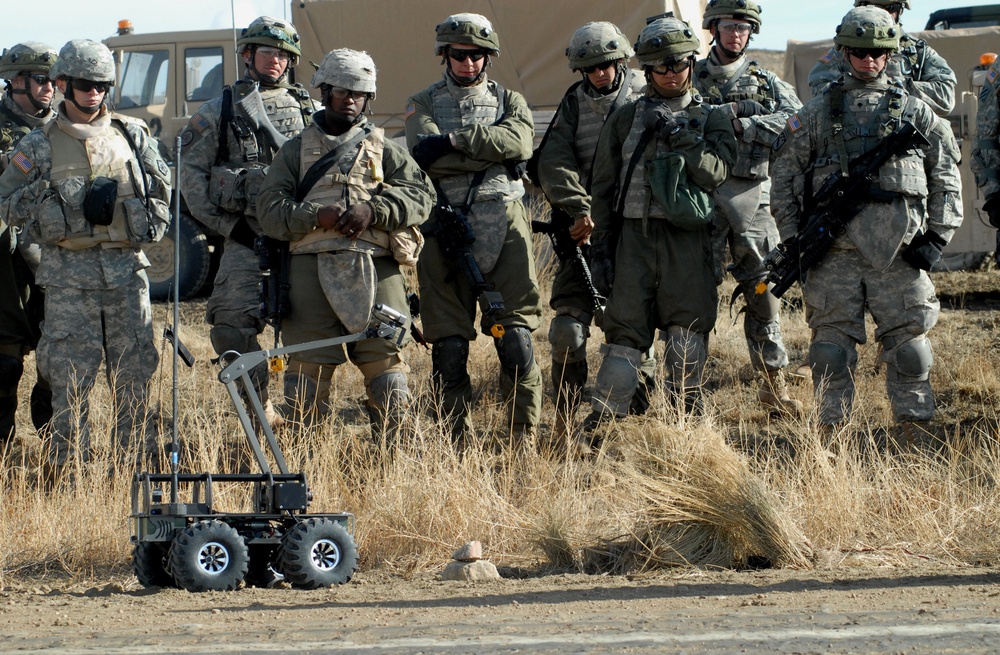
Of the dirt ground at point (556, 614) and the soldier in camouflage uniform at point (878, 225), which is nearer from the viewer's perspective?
the dirt ground at point (556, 614)

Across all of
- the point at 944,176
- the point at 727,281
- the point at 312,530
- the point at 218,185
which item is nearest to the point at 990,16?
the point at 727,281

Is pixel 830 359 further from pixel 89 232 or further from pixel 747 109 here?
pixel 89 232

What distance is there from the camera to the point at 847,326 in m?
7.39

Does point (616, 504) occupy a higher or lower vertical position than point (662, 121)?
lower

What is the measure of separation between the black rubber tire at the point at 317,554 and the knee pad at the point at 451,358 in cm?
213

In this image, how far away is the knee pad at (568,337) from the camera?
788cm

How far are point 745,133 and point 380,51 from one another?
6.07m

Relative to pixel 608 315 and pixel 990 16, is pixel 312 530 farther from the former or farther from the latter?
pixel 990 16

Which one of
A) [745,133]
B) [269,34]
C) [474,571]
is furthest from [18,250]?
[745,133]

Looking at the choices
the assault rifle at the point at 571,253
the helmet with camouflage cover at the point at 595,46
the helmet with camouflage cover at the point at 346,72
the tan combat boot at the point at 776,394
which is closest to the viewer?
the helmet with camouflage cover at the point at 346,72

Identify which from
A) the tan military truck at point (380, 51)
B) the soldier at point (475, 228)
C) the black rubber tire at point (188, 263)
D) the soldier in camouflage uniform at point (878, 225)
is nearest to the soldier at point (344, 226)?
the soldier at point (475, 228)

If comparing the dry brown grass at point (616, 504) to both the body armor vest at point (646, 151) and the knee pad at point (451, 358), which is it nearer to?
Result: the knee pad at point (451, 358)

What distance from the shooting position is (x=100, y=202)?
23.8 ft

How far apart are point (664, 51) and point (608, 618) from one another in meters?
3.61
